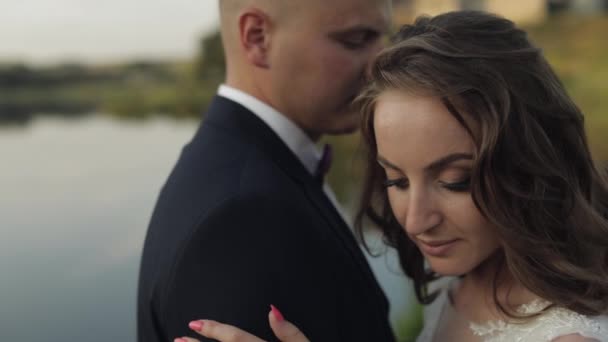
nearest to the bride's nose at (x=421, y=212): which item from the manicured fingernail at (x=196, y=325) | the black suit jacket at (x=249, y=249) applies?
the black suit jacket at (x=249, y=249)

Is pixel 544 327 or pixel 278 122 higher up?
pixel 278 122

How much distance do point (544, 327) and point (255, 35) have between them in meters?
1.21

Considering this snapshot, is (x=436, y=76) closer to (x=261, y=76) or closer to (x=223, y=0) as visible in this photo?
(x=261, y=76)

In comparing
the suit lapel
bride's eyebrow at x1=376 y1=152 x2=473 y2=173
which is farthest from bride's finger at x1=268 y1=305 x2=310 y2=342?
bride's eyebrow at x1=376 y1=152 x2=473 y2=173

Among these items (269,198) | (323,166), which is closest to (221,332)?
(269,198)

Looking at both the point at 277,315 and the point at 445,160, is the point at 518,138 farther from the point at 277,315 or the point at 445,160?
the point at 277,315

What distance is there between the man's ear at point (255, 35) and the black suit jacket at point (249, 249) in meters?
0.18

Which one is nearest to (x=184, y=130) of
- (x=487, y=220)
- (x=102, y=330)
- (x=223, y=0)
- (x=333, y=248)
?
(x=102, y=330)

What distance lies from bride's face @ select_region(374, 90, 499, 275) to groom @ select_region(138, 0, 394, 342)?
30 cm

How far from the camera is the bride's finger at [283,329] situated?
1430 mm

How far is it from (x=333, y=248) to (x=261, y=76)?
617 mm

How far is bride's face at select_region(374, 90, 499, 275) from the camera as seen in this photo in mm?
1382

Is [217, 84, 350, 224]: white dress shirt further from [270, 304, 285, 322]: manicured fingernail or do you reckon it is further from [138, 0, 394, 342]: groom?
[270, 304, 285, 322]: manicured fingernail

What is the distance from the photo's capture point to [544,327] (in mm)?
1547
